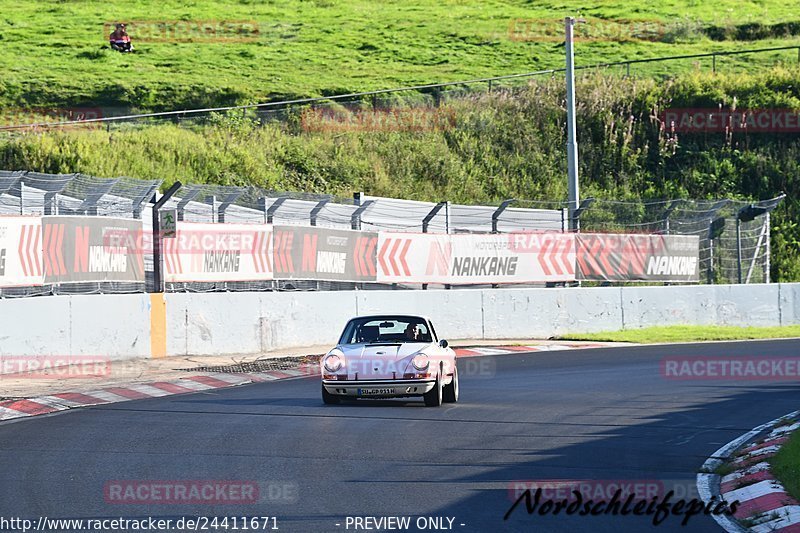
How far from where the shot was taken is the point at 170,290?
22.9 m

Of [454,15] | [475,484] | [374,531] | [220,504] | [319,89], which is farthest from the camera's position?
[454,15]

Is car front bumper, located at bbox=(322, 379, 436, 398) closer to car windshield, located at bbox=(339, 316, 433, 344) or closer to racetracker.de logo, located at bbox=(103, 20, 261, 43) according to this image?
car windshield, located at bbox=(339, 316, 433, 344)

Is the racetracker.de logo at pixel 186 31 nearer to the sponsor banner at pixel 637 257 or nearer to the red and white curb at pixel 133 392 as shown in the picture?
the sponsor banner at pixel 637 257

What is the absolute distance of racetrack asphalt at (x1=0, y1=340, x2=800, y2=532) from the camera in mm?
8922

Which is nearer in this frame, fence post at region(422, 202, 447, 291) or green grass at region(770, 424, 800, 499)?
green grass at region(770, 424, 800, 499)

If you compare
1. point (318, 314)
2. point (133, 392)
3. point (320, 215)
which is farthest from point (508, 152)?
point (133, 392)

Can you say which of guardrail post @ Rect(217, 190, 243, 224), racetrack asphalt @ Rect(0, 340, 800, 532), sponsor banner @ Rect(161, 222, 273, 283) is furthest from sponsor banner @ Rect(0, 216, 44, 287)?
guardrail post @ Rect(217, 190, 243, 224)

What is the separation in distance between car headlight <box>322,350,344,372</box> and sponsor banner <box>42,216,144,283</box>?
631 centimetres

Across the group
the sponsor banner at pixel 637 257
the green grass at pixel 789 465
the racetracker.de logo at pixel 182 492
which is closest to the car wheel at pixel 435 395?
the green grass at pixel 789 465

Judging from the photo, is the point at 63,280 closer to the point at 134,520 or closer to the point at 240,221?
the point at 240,221

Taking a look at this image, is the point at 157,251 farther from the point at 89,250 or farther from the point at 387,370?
the point at 387,370

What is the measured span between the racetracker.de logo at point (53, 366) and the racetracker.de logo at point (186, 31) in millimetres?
49769

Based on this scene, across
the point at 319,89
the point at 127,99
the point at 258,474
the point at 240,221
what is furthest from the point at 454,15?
the point at 258,474

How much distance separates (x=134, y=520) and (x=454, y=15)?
240 ft
